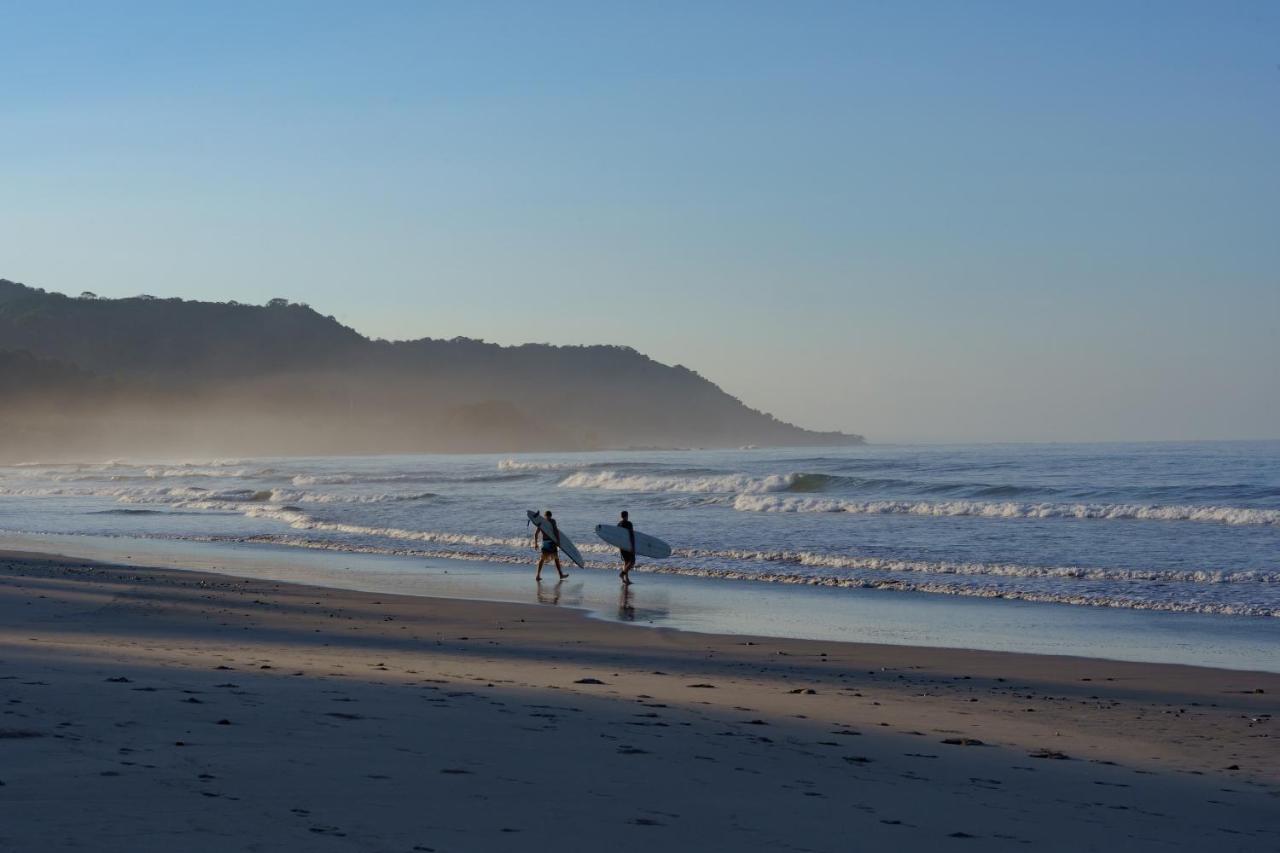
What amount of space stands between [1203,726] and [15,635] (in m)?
10.4

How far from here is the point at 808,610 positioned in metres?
16.4

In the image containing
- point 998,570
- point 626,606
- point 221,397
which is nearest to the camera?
point 626,606

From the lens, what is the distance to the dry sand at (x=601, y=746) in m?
4.96

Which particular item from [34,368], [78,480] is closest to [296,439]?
[34,368]

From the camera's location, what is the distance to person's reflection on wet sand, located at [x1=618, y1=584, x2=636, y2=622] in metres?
15.8

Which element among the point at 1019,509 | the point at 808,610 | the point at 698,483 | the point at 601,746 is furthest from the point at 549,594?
the point at 698,483

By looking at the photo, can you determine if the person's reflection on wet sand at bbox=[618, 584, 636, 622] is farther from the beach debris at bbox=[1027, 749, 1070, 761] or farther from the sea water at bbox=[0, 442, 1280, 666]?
the beach debris at bbox=[1027, 749, 1070, 761]

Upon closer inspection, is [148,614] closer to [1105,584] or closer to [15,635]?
[15,635]

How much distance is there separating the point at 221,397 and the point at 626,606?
153 meters

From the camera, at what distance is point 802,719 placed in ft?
27.9

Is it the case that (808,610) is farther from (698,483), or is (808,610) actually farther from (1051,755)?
(698,483)

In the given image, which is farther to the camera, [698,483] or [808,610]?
[698,483]

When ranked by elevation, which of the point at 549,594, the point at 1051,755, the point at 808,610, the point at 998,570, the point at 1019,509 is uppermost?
the point at 1019,509

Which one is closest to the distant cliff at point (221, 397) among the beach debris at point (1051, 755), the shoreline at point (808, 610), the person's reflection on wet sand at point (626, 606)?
the shoreline at point (808, 610)
